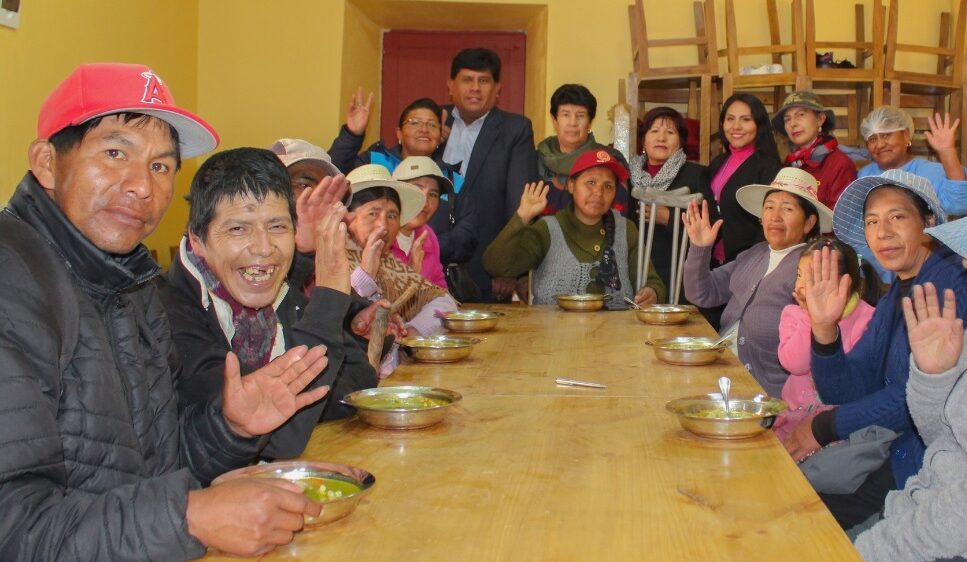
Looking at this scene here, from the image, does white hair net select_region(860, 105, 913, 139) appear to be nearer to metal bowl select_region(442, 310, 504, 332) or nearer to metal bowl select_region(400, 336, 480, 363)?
metal bowl select_region(442, 310, 504, 332)

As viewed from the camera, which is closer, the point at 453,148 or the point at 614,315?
the point at 614,315

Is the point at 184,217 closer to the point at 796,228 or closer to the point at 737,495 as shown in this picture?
the point at 796,228

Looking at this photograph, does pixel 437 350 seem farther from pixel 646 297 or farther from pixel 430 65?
pixel 430 65

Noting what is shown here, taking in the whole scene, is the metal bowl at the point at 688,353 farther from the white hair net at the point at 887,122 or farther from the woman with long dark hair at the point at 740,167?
the white hair net at the point at 887,122

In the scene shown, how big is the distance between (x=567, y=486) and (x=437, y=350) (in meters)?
1.23

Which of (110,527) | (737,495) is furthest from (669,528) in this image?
(110,527)

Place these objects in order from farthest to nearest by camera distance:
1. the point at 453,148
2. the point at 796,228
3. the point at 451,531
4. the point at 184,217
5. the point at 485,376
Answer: the point at 184,217, the point at 453,148, the point at 796,228, the point at 485,376, the point at 451,531

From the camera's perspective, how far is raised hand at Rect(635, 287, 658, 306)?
428cm

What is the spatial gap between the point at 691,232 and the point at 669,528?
281cm

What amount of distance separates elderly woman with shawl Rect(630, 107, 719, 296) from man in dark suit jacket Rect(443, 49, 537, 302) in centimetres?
56

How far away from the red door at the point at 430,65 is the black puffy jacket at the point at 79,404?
550cm

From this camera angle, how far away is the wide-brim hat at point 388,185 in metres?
3.42

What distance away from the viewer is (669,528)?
1375mm

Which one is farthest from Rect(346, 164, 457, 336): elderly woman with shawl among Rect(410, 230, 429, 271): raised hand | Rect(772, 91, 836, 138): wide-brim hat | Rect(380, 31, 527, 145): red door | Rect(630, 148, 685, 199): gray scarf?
Rect(380, 31, 527, 145): red door
